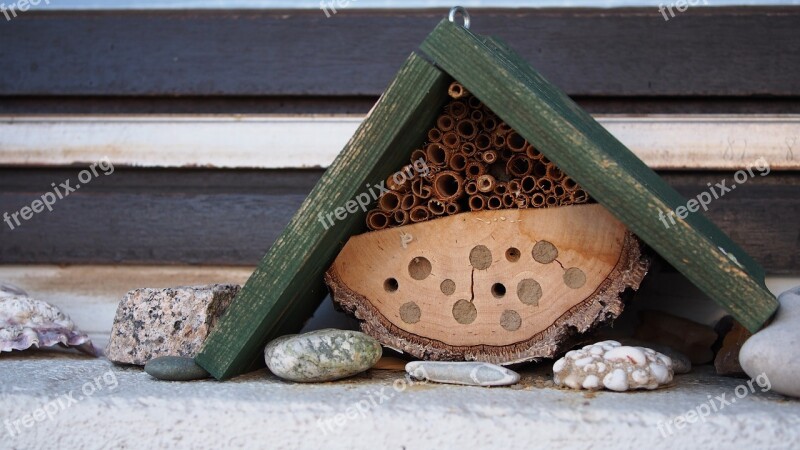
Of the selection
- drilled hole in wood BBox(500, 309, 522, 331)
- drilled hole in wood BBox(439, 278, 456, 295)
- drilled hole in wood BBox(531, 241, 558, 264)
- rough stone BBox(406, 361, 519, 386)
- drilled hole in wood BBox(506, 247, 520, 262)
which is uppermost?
drilled hole in wood BBox(531, 241, 558, 264)

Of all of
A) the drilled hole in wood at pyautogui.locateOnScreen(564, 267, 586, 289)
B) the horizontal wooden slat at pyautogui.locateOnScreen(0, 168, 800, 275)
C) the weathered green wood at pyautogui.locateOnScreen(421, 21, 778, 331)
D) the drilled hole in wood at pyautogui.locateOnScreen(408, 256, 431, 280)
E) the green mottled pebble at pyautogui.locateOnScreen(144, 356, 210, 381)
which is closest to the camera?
the weathered green wood at pyautogui.locateOnScreen(421, 21, 778, 331)

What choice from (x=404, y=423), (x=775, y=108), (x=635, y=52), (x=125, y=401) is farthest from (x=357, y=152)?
(x=775, y=108)

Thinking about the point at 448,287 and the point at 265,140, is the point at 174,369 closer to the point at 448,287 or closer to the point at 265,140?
the point at 448,287

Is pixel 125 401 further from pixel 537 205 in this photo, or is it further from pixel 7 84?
pixel 7 84

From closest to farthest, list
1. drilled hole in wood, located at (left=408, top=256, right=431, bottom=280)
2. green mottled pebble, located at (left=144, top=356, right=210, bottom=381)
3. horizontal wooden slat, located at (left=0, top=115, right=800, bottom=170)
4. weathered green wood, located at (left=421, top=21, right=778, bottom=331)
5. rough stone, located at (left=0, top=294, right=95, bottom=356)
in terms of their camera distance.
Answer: weathered green wood, located at (left=421, top=21, right=778, bottom=331)
green mottled pebble, located at (left=144, top=356, right=210, bottom=381)
drilled hole in wood, located at (left=408, top=256, right=431, bottom=280)
rough stone, located at (left=0, top=294, right=95, bottom=356)
horizontal wooden slat, located at (left=0, top=115, right=800, bottom=170)

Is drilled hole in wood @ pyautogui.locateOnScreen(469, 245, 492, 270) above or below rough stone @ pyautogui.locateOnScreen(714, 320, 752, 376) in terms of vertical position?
above

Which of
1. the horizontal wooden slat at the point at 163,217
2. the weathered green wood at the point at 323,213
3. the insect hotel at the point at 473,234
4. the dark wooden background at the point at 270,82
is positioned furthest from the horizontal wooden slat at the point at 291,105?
the weathered green wood at the point at 323,213

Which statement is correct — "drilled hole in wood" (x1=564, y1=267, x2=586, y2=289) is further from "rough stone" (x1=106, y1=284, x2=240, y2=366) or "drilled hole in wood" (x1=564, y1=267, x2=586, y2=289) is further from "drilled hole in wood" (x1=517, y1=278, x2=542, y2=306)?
"rough stone" (x1=106, y1=284, x2=240, y2=366)

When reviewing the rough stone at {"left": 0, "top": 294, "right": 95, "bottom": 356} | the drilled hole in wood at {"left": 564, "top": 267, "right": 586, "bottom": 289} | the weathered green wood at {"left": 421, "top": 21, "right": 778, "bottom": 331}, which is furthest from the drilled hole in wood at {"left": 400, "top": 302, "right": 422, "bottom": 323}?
the rough stone at {"left": 0, "top": 294, "right": 95, "bottom": 356}

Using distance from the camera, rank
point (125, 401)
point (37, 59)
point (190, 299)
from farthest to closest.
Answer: point (37, 59)
point (190, 299)
point (125, 401)
